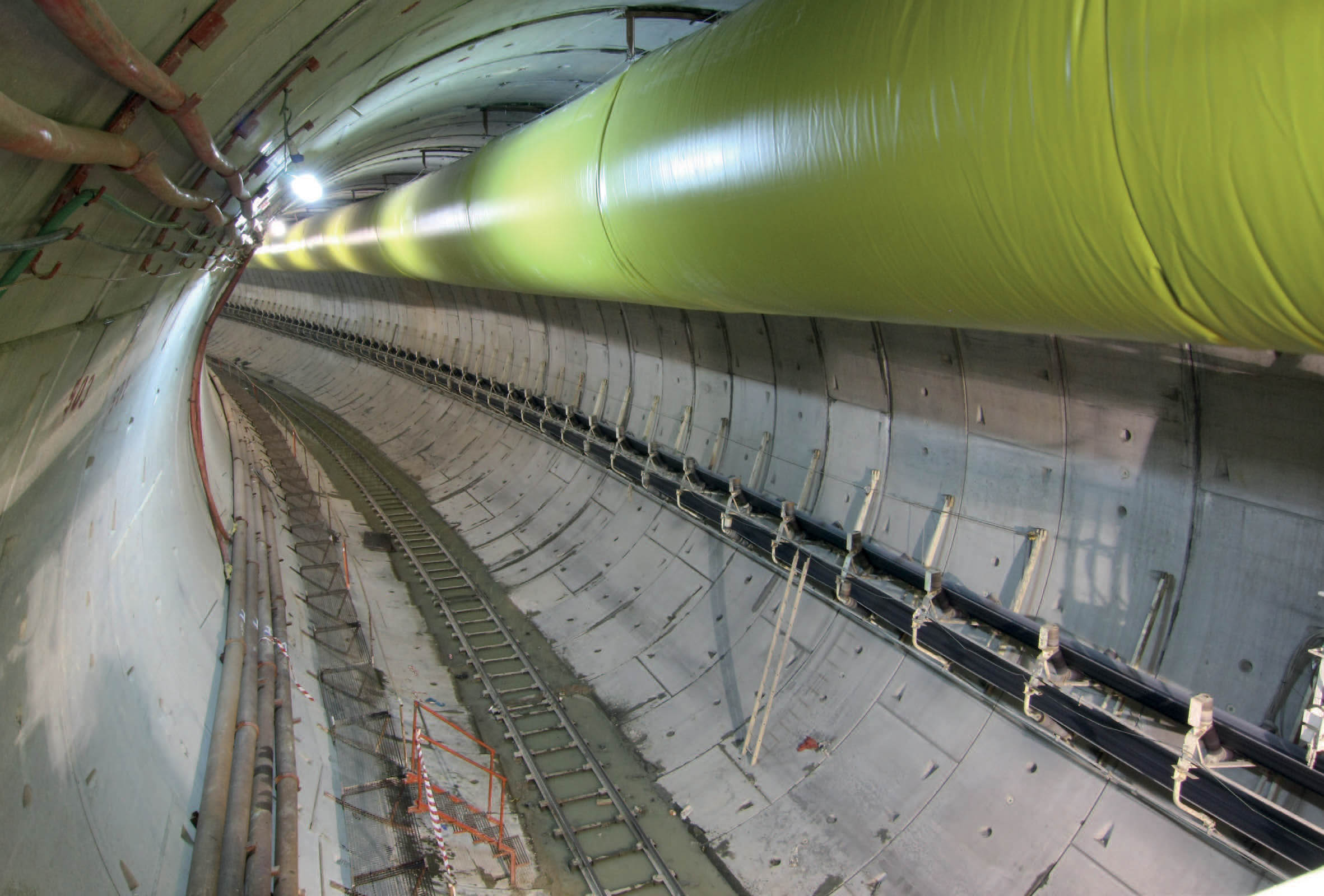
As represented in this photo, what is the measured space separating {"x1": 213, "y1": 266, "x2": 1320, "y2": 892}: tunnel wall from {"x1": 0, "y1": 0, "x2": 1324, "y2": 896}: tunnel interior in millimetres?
29

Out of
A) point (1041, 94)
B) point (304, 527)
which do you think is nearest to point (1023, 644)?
point (1041, 94)

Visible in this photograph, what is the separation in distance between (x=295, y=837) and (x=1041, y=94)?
5.15m

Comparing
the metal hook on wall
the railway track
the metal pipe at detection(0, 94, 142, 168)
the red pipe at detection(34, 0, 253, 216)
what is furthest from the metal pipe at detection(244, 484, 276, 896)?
the red pipe at detection(34, 0, 253, 216)

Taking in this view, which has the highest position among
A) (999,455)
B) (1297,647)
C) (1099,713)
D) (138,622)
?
(999,455)

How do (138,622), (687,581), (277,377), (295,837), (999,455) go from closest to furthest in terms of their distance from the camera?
(295,837) → (138,622) → (999,455) → (687,581) → (277,377)

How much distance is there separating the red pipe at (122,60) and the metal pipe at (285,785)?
371cm

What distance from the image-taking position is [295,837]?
461cm

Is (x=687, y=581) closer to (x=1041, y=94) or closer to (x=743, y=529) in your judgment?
(x=743, y=529)

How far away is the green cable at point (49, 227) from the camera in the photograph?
2.60 metres

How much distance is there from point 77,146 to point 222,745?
4060mm

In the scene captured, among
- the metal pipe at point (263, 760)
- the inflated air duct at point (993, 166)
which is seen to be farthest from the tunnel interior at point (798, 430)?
the metal pipe at point (263, 760)

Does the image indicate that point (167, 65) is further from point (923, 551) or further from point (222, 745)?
point (923, 551)

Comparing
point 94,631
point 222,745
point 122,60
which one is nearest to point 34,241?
point 122,60

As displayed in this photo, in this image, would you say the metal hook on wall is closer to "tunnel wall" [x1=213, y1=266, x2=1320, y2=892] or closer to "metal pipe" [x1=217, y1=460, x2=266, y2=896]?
"metal pipe" [x1=217, y1=460, x2=266, y2=896]
